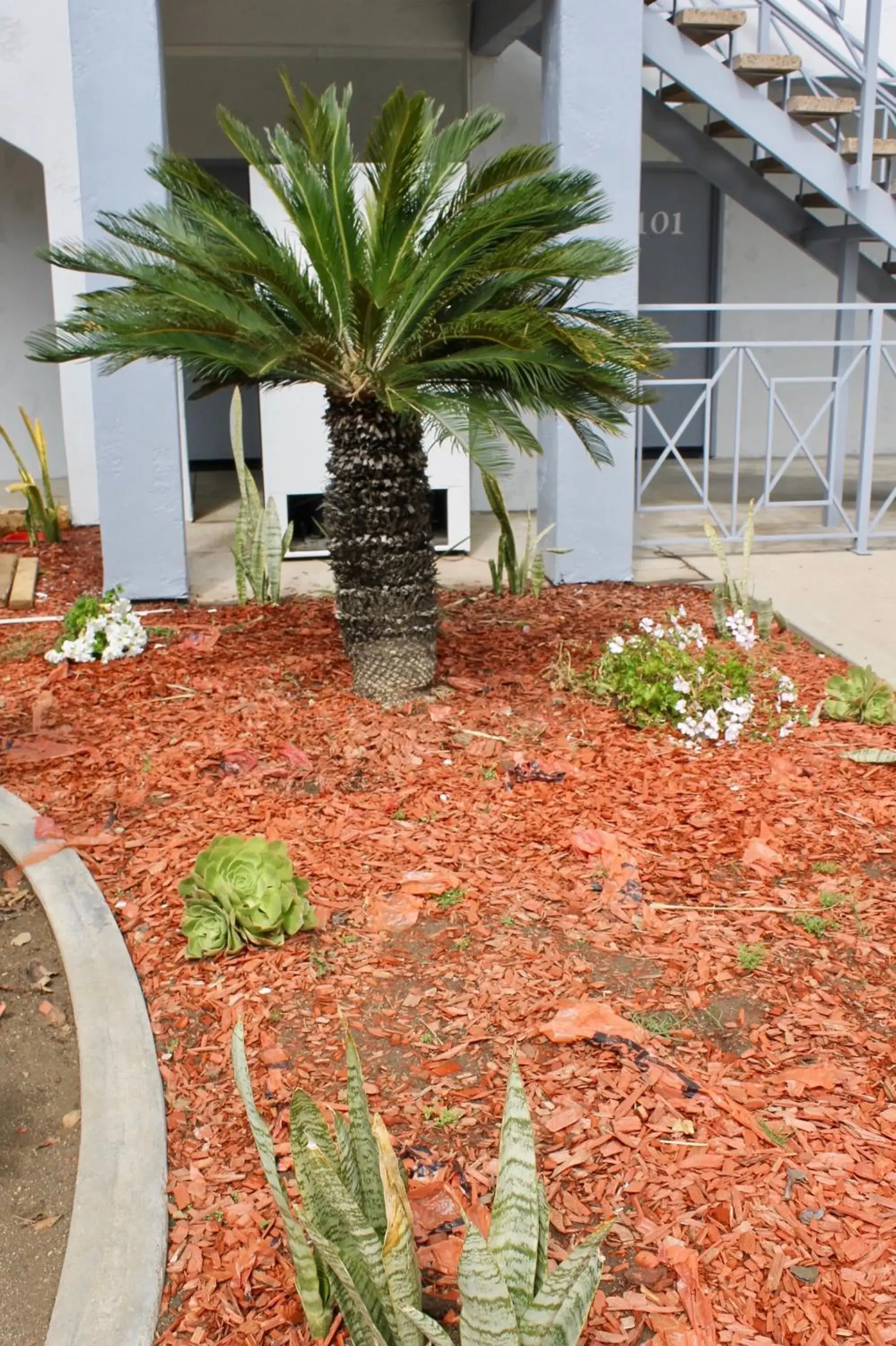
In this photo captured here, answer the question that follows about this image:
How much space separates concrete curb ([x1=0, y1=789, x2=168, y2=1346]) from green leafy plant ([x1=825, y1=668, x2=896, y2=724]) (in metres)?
2.94

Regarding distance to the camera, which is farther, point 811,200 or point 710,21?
point 811,200

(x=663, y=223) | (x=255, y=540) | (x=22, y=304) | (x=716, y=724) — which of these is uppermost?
(x=663, y=223)

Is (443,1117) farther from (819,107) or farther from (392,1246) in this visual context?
(819,107)

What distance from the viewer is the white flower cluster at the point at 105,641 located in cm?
586

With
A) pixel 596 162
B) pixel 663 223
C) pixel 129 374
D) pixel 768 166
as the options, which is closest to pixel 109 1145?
pixel 129 374

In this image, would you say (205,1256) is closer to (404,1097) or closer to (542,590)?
(404,1097)

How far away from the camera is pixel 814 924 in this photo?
3.52 m

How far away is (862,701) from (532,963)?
7.53 ft

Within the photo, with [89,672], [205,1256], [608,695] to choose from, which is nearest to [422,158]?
[608,695]

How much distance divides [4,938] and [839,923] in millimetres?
2424

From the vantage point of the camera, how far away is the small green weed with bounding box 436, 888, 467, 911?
369 centimetres

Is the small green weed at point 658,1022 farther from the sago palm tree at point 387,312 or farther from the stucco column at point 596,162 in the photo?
the stucco column at point 596,162

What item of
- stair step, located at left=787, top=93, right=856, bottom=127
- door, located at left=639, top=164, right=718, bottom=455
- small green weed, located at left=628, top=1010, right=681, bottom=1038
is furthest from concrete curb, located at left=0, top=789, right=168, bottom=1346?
door, located at left=639, top=164, right=718, bottom=455

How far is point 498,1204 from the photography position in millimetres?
1965
